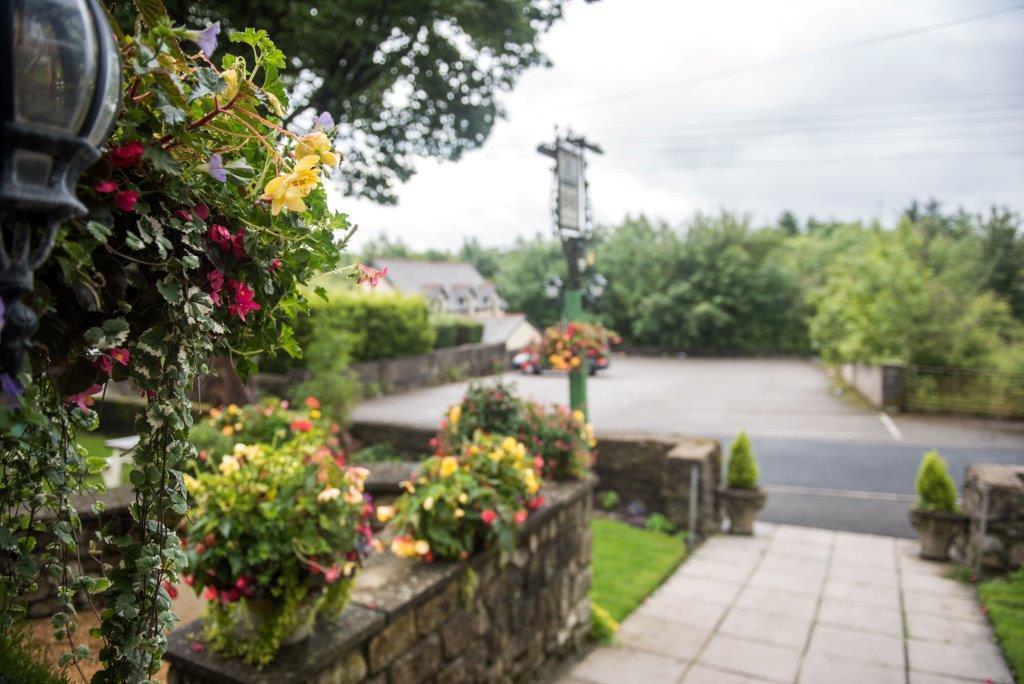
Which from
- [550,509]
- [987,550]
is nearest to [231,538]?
[550,509]

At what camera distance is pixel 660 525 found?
625 centimetres

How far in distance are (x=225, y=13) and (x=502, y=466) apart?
3267mm

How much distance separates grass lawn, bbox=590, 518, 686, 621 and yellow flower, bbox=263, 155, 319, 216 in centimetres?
423

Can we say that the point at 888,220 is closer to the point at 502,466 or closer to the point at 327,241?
the point at 502,466

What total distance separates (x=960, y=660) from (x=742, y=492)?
2792 millimetres

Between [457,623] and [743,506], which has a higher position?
[457,623]

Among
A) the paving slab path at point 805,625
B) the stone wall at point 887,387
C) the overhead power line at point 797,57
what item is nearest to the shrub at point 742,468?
the paving slab path at point 805,625

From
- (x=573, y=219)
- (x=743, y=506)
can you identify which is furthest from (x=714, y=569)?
(x=573, y=219)

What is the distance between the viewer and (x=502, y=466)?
10.7 ft

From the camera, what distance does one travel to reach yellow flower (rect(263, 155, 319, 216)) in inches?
31.0

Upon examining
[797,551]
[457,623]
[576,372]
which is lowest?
[797,551]

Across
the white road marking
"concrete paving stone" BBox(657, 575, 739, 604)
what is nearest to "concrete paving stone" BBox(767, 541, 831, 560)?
"concrete paving stone" BBox(657, 575, 739, 604)

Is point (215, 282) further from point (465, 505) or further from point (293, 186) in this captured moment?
point (465, 505)

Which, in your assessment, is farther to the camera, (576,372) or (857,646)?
(576,372)
